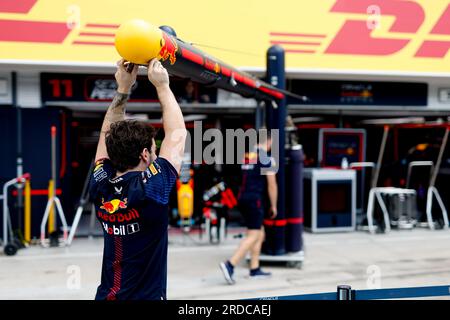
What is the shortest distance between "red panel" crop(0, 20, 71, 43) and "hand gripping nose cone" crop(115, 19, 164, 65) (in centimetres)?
610

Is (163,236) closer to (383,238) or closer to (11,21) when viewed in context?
(11,21)

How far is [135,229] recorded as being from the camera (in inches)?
90.9

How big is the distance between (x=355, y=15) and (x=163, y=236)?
7686 mm

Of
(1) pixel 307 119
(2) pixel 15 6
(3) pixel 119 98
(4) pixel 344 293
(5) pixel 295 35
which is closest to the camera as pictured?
(3) pixel 119 98

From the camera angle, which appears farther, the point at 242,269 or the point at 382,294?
the point at 242,269

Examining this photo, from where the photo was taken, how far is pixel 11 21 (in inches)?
305

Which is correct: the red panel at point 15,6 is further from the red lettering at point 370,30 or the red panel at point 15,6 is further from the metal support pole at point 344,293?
the metal support pole at point 344,293

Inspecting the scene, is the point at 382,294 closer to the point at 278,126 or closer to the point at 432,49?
the point at 278,126

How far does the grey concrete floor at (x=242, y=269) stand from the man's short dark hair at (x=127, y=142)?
380 centimetres

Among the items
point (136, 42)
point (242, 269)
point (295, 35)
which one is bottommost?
point (242, 269)

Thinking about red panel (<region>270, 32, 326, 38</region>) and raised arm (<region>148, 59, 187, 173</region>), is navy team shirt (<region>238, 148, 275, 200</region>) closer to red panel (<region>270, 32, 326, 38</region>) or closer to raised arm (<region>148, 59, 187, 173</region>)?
red panel (<region>270, 32, 326, 38</region>)

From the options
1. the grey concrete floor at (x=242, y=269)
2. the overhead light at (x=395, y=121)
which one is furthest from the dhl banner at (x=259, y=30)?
the overhead light at (x=395, y=121)

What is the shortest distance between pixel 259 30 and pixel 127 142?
22.2ft

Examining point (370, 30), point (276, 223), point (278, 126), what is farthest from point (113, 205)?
point (370, 30)
